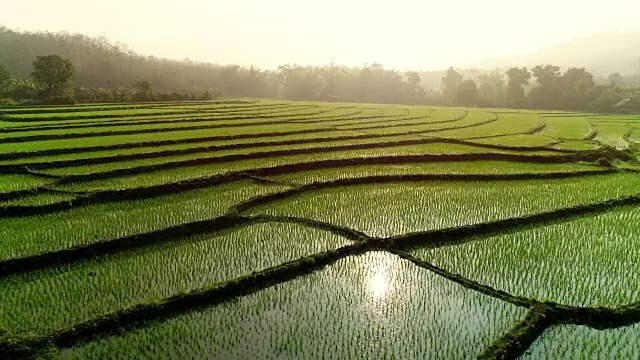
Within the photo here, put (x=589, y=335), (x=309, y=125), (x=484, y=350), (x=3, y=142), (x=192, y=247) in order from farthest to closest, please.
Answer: (x=309, y=125), (x=3, y=142), (x=192, y=247), (x=589, y=335), (x=484, y=350)

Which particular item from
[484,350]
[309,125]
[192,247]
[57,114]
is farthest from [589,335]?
[57,114]

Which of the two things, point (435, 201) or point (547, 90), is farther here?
point (547, 90)

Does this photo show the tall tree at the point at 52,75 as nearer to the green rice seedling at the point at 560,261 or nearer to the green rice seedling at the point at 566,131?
the green rice seedling at the point at 566,131

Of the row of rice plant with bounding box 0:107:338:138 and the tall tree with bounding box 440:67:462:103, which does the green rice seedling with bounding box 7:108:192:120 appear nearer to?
the row of rice plant with bounding box 0:107:338:138

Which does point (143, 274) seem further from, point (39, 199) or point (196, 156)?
point (196, 156)

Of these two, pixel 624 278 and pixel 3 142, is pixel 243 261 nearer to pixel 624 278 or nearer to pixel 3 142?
pixel 624 278

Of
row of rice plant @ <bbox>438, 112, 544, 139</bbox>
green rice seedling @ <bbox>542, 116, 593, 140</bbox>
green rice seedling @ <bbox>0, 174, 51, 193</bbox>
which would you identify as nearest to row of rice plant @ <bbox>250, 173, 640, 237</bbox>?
green rice seedling @ <bbox>0, 174, 51, 193</bbox>

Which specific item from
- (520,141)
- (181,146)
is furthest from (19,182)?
(520,141)
